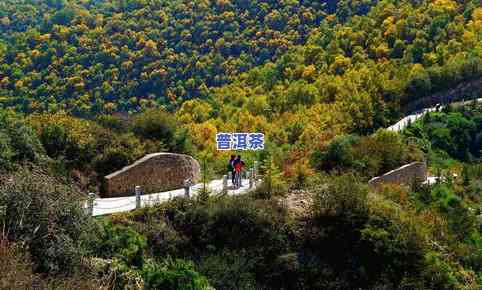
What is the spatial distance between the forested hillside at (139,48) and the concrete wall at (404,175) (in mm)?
38734

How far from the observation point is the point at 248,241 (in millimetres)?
19703

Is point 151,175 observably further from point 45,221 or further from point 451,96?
point 451,96

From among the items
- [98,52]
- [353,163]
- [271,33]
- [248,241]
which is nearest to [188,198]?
[248,241]

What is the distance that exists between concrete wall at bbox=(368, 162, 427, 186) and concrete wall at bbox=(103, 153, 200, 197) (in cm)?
671

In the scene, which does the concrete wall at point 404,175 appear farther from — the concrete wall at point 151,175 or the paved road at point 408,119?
the paved road at point 408,119

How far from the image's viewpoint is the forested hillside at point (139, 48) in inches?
2689

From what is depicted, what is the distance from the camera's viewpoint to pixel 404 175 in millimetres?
29406

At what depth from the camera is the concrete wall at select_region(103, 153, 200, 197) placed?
22469mm

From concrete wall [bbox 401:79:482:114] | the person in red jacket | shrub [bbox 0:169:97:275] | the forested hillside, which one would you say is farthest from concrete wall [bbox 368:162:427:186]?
the forested hillside

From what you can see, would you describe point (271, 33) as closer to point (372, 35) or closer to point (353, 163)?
point (372, 35)

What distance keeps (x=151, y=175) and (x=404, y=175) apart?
10785 mm

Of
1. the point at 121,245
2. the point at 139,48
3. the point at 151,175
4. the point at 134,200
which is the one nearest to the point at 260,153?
the point at 151,175

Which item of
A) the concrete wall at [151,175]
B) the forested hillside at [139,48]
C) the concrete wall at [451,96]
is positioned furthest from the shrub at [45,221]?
the forested hillside at [139,48]

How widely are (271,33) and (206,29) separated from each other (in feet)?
22.5
